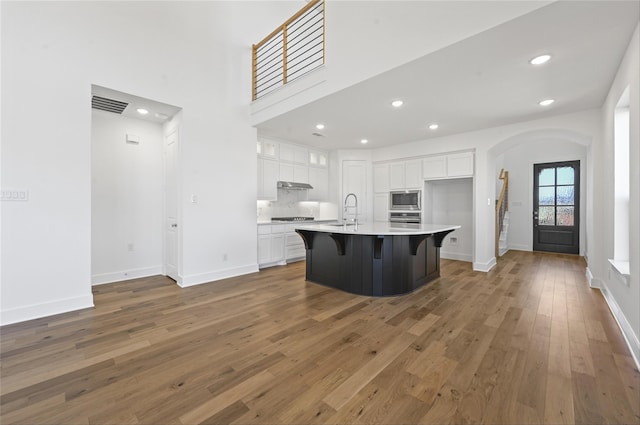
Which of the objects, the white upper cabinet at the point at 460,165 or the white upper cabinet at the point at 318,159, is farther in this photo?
the white upper cabinet at the point at 318,159

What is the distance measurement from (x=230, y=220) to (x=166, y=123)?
194 centimetres

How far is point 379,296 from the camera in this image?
11.2 feet

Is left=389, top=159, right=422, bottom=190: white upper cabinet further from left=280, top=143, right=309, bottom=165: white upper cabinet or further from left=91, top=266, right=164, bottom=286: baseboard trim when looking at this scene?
left=91, top=266, right=164, bottom=286: baseboard trim

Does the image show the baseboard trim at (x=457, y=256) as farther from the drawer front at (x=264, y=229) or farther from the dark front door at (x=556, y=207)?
the drawer front at (x=264, y=229)

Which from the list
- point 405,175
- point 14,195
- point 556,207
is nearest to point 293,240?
point 405,175

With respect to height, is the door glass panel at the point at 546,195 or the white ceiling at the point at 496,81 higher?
the white ceiling at the point at 496,81

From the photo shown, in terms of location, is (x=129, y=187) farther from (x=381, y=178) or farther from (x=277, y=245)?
(x=381, y=178)

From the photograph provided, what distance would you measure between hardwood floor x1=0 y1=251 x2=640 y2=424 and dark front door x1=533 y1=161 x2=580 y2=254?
14.4 ft

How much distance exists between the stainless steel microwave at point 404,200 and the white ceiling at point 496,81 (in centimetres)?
137

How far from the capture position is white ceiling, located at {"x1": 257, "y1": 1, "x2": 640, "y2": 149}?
80.9 inches

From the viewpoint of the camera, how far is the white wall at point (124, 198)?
13.3ft

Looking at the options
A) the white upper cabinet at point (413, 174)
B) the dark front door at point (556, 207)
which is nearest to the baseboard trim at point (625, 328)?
the white upper cabinet at point (413, 174)

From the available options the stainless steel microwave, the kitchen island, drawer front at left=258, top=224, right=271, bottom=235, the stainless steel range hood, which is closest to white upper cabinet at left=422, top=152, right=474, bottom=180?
the stainless steel microwave

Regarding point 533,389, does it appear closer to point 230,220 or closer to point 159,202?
point 230,220
